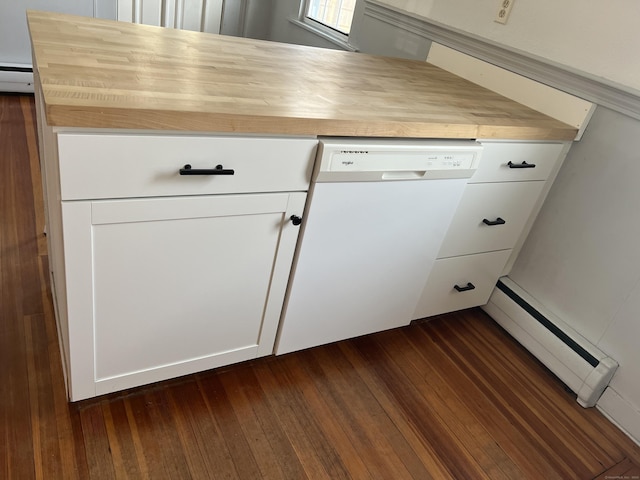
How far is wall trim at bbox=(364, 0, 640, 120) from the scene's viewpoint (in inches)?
59.3

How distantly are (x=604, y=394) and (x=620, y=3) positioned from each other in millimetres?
1223

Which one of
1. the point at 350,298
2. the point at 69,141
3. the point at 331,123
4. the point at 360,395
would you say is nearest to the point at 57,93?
the point at 69,141

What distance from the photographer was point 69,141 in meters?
0.90

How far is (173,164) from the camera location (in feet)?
3.35

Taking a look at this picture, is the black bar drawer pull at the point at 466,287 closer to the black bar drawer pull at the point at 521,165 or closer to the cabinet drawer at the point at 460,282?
the cabinet drawer at the point at 460,282

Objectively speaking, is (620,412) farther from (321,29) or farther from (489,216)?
(321,29)

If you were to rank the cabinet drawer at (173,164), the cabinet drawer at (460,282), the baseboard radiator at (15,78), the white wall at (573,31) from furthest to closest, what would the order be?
1. the baseboard radiator at (15,78)
2. the cabinet drawer at (460,282)
3. the white wall at (573,31)
4. the cabinet drawer at (173,164)

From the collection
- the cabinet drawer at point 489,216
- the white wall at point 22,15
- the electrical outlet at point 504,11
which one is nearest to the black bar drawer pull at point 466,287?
the cabinet drawer at point 489,216

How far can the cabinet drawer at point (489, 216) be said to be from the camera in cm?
158

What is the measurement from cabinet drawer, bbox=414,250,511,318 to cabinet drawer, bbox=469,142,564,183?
0.31m

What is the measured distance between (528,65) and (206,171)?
Answer: 1265 millimetres

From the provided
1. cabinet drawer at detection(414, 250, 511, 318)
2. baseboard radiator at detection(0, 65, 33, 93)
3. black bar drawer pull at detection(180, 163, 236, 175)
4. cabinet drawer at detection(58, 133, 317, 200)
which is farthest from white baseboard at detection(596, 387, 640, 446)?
baseboard radiator at detection(0, 65, 33, 93)

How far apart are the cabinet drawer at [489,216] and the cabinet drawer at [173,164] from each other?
0.62 meters

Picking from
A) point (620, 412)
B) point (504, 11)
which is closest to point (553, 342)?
point (620, 412)
